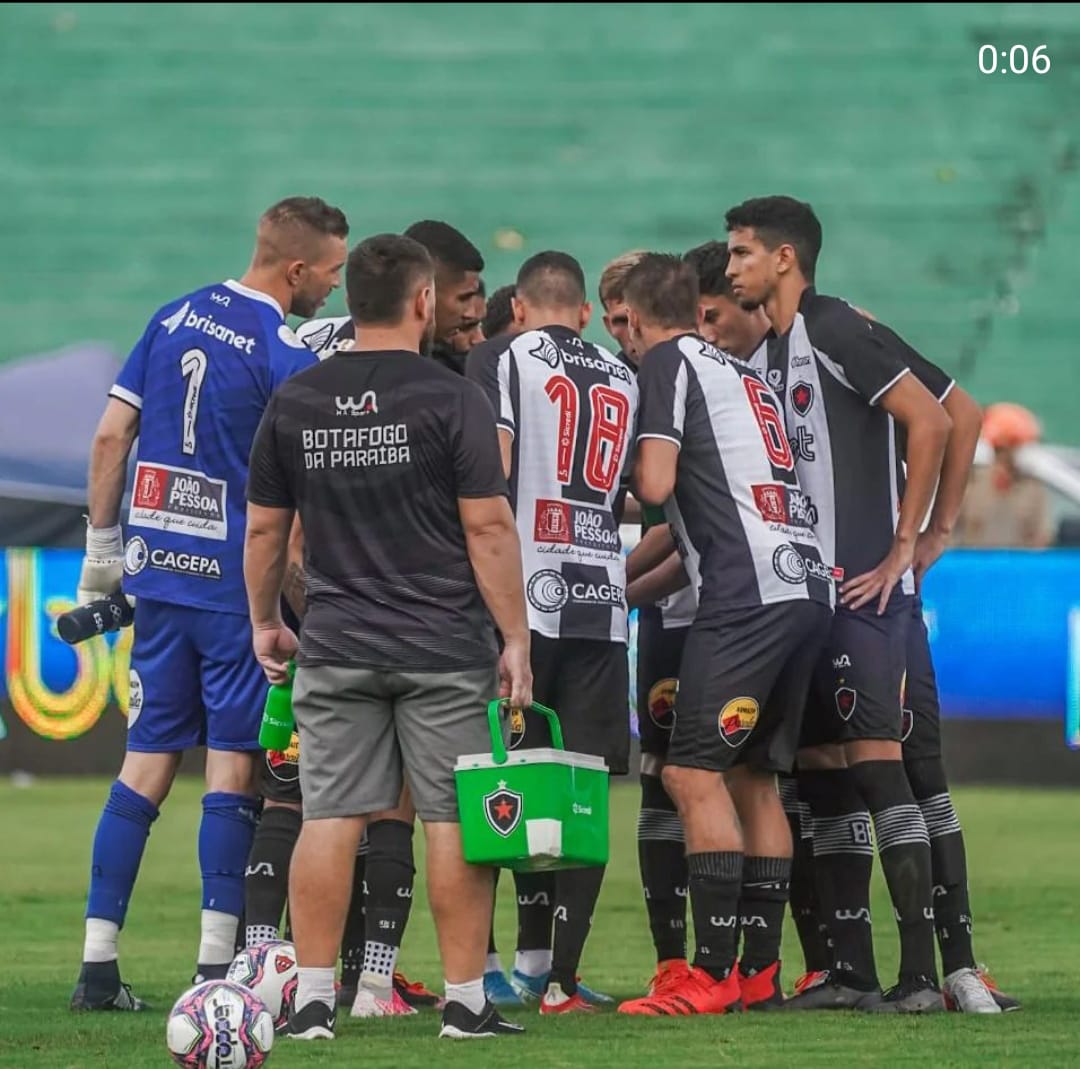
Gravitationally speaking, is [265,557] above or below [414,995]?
above

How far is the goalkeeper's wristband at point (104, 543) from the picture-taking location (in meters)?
6.50

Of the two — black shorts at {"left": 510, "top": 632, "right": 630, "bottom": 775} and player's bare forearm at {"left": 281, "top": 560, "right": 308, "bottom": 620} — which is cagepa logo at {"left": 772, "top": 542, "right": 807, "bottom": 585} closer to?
black shorts at {"left": 510, "top": 632, "right": 630, "bottom": 775}

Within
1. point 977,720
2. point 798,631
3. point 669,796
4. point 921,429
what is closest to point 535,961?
point 669,796

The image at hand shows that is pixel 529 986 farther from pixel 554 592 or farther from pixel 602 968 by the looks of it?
pixel 554 592

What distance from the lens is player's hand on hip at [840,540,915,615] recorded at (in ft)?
20.4

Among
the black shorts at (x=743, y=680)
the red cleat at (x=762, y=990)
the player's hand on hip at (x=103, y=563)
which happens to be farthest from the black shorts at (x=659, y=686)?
the player's hand on hip at (x=103, y=563)

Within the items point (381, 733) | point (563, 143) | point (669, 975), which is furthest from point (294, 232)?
point (563, 143)

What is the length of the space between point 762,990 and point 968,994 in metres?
0.58

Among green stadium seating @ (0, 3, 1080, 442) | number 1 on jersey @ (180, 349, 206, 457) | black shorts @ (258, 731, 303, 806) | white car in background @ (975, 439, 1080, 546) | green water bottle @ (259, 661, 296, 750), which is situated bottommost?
black shorts @ (258, 731, 303, 806)

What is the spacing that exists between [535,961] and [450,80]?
601 inches

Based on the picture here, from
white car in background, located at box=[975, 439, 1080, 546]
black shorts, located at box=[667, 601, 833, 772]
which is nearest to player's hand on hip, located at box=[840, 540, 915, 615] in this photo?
black shorts, located at box=[667, 601, 833, 772]

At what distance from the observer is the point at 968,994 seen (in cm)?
611

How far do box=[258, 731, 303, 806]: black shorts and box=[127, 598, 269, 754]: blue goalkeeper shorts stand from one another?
8cm

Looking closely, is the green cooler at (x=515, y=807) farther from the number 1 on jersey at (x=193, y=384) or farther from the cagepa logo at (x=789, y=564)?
the number 1 on jersey at (x=193, y=384)
